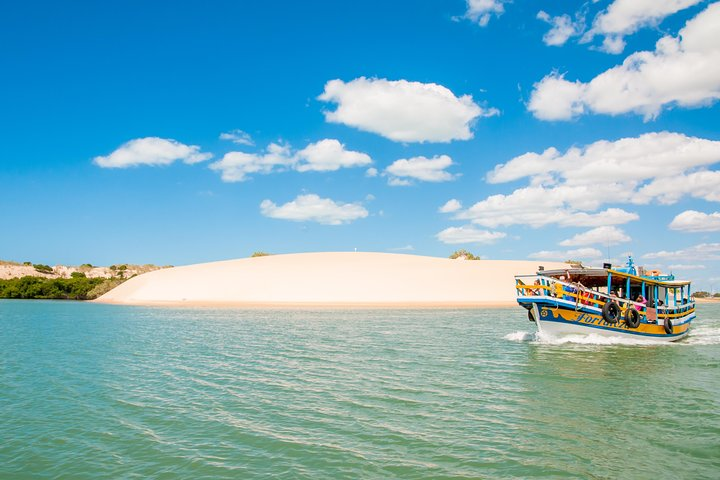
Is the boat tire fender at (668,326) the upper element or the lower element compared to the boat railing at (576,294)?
lower

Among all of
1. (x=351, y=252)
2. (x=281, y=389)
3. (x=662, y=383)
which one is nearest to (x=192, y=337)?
(x=281, y=389)

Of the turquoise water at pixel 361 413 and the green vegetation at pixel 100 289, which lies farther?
the green vegetation at pixel 100 289

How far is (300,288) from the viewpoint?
9362cm

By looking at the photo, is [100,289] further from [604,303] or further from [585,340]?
[604,303]

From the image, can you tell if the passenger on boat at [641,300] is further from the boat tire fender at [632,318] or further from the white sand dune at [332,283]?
the white sand dune at [332,283]

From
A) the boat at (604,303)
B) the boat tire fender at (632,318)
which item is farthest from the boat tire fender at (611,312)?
the boat tire fender at (632,318)

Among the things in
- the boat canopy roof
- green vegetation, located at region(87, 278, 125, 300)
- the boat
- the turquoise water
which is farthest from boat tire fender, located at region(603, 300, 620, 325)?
green vegetation, located at region(87, 278, 125, 300)

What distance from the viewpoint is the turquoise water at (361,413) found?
10.4 meters

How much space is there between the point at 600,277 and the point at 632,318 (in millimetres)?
3282

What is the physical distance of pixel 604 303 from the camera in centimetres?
2953

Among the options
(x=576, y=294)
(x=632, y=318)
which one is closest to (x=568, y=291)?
(x=576, y=294)

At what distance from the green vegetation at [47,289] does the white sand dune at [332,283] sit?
19607mm

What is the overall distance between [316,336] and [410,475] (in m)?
25.0

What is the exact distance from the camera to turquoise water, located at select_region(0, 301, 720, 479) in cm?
1038
